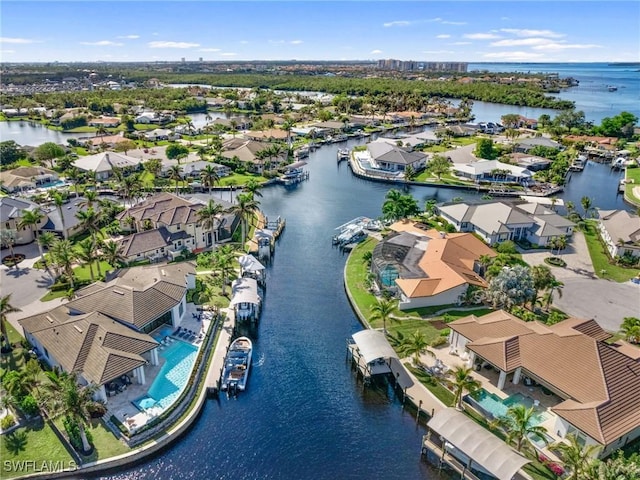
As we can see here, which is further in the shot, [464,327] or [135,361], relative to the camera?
[464,327]

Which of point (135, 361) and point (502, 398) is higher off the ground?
point (135, 361)

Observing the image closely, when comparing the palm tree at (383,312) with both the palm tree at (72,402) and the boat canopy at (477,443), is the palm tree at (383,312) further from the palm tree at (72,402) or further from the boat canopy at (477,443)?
the palm tree at (72,402)

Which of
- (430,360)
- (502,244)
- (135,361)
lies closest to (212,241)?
(135,361)

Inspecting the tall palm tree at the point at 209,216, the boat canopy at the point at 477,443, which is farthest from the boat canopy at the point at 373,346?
the tall palm tree at the point at 209,216

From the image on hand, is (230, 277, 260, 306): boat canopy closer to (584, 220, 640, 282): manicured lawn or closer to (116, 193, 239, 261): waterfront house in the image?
(116, 193, 239, 261): waterfront house

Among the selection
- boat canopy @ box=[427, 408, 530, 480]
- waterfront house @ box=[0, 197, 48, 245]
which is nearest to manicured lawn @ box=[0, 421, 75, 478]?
boat canopy @ box=[427, 408, 530, 480]

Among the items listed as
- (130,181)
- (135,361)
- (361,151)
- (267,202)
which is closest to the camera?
(135,361)

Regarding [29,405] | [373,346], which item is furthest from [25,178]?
[373,346]

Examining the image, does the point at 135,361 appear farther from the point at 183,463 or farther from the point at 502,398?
the point at 502,398
